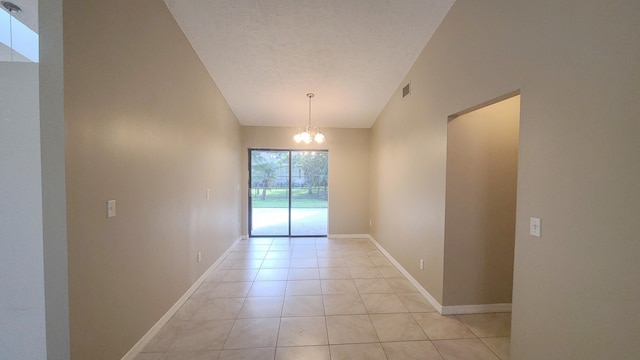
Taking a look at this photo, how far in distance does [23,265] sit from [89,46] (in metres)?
1.47

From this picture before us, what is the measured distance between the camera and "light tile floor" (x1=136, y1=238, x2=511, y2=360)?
1.93 metres

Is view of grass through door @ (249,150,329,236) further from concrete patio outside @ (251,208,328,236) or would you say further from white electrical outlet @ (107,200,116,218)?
white electrical outlet @ (107,200,116,218)

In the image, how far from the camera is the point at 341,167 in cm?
545

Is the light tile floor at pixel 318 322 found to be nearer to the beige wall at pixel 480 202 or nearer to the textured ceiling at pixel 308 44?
the beige wall at pixel 480 202

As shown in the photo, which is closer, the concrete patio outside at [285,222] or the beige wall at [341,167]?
the beige wall at [341,167]

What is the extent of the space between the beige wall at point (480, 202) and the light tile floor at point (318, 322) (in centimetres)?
38

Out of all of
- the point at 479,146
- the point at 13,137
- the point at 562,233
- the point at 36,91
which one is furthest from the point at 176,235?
the point at 479,146

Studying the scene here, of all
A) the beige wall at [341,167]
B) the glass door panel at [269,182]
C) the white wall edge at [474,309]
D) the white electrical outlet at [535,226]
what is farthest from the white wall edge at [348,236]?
the white electrical outlet at [535,226]

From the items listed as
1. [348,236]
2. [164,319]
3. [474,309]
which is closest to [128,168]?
[164,319]

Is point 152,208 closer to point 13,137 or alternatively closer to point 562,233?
point 13,137

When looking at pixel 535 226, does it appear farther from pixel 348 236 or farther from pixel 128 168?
pixel 348 236

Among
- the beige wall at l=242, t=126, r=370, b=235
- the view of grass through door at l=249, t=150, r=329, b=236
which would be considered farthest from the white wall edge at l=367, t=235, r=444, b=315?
the view of grass through door at l=249, t=150, r=329, b=236

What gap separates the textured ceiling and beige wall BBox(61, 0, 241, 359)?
38 centimetres

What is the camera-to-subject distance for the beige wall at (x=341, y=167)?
535cm
